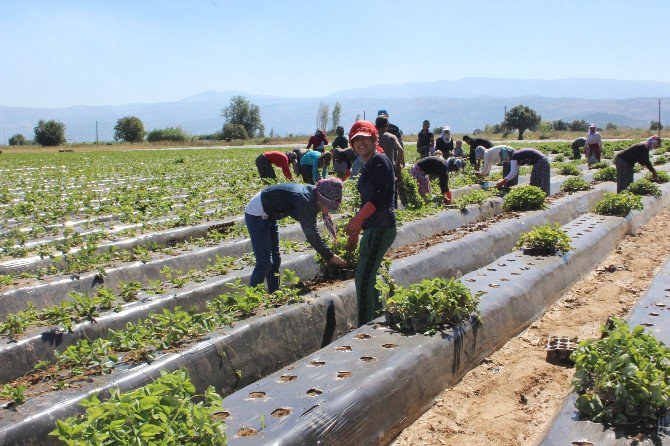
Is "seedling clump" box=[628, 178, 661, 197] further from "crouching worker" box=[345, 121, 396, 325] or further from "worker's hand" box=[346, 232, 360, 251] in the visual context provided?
"crouching worker" box=[345, 121, 396, 325]

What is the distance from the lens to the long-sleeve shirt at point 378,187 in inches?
205

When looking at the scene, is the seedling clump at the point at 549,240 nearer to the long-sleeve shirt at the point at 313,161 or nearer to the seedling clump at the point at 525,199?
the seedling clump at the point at 525,199

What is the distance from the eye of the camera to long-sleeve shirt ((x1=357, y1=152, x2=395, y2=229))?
→ 521 cm

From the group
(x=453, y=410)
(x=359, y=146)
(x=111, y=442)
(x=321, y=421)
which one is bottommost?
(x=453, y=410)

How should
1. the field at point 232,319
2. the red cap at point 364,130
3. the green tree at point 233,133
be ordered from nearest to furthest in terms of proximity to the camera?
the field at point 232,319 → the red cap at point 364,130 → the green tree at point 233,133

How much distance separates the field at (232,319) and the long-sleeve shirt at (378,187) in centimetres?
55

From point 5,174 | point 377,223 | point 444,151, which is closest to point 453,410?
point 377,223

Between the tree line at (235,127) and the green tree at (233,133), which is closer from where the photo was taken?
the tree line at (235,127)

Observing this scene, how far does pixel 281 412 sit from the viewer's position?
337 cm

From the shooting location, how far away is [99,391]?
3.80m

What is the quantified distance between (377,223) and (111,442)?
10.6ft

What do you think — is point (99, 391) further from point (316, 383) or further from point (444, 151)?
point (444, 151)

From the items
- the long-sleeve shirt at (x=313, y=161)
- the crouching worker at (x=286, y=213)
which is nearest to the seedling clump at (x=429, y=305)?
the crouching worker at (x=286, y=213)

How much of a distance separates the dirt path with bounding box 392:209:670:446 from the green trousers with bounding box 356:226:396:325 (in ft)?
3.40
